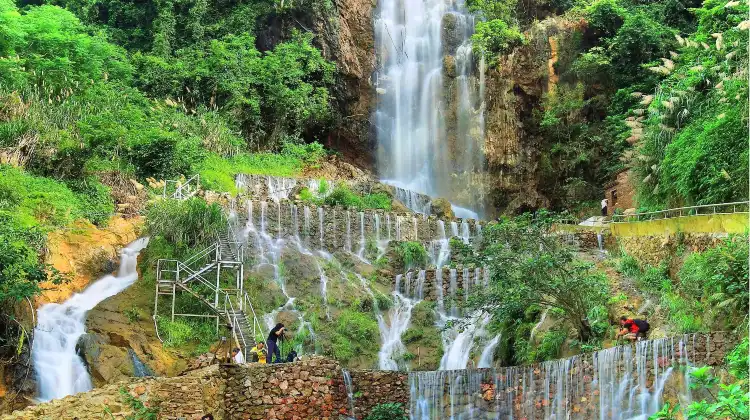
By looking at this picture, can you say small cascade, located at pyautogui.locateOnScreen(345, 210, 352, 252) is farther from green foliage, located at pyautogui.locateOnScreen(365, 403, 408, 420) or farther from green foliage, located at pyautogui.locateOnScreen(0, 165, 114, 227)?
green foliage, located at pyautogui.locateOnScreen(365, 403, 408, 420)

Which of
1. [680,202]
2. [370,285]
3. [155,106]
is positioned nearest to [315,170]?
[155,106]

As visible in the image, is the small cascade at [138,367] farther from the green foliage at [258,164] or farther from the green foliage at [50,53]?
the green foliage at [50,53]

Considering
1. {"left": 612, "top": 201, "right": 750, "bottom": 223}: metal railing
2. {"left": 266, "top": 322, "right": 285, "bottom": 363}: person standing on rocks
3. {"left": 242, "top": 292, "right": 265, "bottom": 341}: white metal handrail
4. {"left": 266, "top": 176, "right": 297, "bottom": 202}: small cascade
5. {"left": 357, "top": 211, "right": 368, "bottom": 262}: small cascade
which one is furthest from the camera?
{"left": 266, "top": 176, "right": 297, "bottom": 202}: small cascade

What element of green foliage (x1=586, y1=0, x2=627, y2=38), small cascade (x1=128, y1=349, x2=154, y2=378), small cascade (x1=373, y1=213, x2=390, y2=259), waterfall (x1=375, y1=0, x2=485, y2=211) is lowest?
small cascade (x1=128, y1=349, x2=154, y2=378)

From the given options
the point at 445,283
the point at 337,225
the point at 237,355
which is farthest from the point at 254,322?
the point at 337,225

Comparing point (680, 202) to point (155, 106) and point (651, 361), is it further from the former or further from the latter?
point (155, 106)

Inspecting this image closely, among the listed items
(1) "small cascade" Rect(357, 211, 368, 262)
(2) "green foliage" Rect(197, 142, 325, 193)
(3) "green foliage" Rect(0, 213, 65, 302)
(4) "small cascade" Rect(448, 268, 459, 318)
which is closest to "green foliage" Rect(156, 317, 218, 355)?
(3) "green foliage" Rect(0, 213, 65, 302)

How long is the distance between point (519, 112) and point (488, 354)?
15.7 m

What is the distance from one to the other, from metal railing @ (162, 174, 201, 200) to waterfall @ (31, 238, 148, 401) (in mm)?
3805

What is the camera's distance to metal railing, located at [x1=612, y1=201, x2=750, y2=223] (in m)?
16.2

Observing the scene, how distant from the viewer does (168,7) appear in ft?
109

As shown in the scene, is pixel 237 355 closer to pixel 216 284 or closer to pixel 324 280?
pixel 216 284

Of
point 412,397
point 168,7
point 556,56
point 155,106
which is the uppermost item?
point 168,7

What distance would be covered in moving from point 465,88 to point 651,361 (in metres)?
21.0
